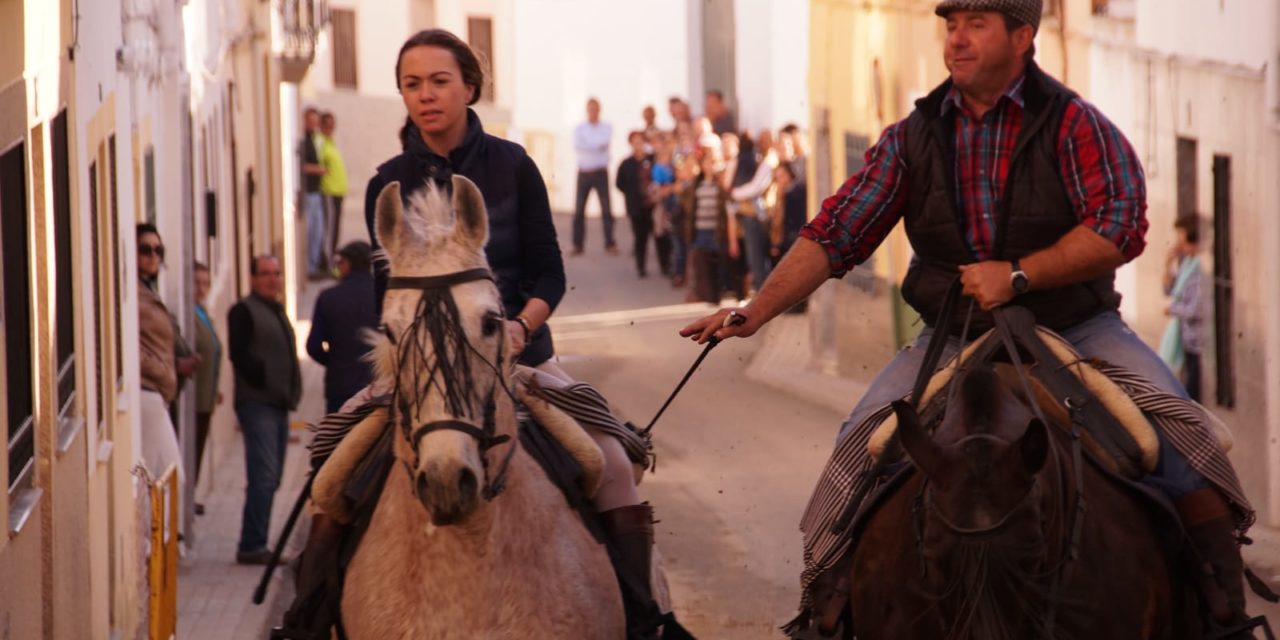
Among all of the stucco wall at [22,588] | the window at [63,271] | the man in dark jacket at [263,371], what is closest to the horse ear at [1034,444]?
the stucco wall at [22,588]

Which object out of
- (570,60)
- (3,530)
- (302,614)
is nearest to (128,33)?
(3,530)

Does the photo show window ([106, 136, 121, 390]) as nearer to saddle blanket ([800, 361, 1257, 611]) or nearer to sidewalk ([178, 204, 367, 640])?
sidewalk ([178, 204, 367, 640])

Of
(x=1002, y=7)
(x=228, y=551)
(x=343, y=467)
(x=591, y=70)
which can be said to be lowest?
(x=228, y=551)

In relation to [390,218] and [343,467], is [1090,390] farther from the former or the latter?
[343,467]

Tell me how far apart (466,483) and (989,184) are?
181 cm

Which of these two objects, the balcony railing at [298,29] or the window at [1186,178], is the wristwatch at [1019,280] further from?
the balcony railing at [298,29]

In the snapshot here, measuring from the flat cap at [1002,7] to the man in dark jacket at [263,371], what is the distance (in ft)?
32.0

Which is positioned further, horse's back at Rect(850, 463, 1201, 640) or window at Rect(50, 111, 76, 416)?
window at Rect(50, 111, 76, 416)

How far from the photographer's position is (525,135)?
43.2m

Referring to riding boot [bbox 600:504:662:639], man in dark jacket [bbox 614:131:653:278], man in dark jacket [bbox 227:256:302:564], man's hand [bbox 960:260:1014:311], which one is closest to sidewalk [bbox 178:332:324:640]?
man in dark jacket [bbox 227:256:302:564]

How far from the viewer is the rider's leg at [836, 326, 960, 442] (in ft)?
22.7

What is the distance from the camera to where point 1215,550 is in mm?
6598

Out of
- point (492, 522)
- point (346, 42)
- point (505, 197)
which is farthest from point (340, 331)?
point (346, 42)

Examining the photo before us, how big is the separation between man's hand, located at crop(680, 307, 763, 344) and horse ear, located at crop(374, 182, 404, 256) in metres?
0.86
